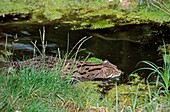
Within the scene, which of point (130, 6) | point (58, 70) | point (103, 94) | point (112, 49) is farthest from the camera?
point (130, 6)

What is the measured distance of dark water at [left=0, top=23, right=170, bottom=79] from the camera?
5.93 meters

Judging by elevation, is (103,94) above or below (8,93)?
below

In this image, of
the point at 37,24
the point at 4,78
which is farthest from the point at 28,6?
the point at 4,78

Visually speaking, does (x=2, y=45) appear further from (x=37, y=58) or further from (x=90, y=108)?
(x=90, y=108)

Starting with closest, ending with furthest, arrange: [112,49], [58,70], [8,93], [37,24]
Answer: [8,93]
[58,70]
[112,49]
[37,24]

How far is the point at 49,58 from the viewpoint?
518 centimetres

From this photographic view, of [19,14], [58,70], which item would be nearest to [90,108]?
[58,70]

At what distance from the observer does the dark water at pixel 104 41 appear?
233 inches

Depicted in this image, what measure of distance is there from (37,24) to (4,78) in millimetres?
3084

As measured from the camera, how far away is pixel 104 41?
6.39 meters

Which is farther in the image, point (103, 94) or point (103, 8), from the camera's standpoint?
point (103, 8)

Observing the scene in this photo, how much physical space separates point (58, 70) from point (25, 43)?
2083 mm

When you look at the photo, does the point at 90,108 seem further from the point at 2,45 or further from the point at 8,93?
the point at 2,45

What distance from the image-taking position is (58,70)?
4.27 metres
